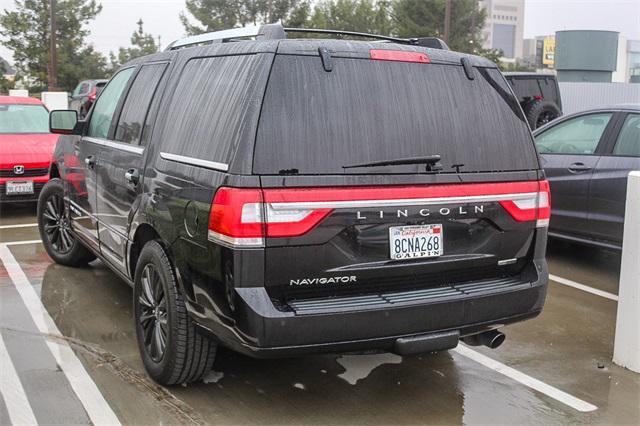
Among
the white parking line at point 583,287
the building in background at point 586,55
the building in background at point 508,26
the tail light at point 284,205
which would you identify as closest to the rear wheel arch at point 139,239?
the tail light at point 284,205

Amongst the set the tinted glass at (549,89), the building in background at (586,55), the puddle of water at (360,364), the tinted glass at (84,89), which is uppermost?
the building in background at (586,55)

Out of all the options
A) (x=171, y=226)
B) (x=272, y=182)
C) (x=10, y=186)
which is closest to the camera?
(x=272, y=182)

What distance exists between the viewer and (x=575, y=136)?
6988 millimetres

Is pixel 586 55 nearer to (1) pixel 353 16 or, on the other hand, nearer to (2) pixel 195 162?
(1) pixel 353 16

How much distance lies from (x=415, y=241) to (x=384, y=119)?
2.02 feet

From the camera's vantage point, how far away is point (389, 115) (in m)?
3.36

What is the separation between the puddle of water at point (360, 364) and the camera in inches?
164

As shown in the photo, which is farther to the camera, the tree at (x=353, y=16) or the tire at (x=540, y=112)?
the tree at (x=353, y=16)

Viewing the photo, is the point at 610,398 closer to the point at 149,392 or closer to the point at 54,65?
the point at 149,392

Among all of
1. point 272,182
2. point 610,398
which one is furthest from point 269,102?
point 610,398

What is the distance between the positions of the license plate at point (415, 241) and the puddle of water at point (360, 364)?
1.10 m

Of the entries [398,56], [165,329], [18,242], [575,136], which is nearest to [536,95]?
[575,136]

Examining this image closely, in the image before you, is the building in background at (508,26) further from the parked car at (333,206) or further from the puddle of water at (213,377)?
the puddle of water at (213,377)

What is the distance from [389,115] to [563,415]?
1.91 metres
